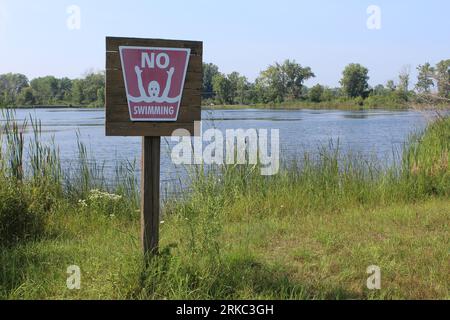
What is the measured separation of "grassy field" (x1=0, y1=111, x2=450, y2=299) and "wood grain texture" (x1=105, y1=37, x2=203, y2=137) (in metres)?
0.64

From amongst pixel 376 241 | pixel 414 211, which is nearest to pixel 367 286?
pixel 376 241

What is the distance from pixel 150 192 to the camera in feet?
11.4

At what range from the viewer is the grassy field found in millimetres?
3404

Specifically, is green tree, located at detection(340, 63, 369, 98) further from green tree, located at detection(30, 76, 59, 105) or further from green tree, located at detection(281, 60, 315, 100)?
green tree, located at detection(30, 76, 59, 105)

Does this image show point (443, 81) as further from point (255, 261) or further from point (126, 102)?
point (126, 102)

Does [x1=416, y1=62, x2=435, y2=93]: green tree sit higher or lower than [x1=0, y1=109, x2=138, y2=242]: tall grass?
higher

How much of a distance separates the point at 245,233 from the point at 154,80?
88.5 inches

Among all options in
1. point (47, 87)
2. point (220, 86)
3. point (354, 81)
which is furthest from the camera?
point (354, 81)

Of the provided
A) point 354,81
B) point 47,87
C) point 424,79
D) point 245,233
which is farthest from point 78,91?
point 354,81

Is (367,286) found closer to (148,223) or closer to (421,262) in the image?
(421,262)

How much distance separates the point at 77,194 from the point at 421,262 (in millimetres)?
4966

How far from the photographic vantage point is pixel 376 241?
4.75 metres

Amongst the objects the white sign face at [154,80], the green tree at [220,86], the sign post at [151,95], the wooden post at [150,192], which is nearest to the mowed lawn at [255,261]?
the wooden post at [150,192]

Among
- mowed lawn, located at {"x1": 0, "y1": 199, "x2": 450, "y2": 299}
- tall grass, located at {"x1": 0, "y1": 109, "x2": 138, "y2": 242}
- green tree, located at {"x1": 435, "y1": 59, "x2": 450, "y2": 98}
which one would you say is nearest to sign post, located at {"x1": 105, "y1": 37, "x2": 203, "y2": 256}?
mowed lawn, located at {"x1": 0, "y1": 199, "x2": 450, "y2": 299}
